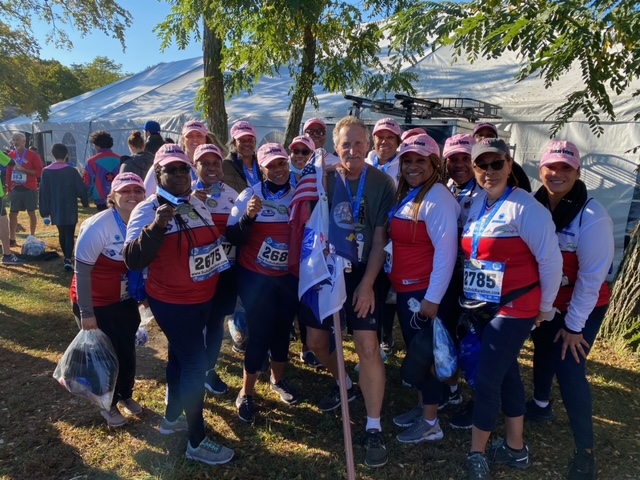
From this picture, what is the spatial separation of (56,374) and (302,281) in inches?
68.8

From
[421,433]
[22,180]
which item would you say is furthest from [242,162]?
[22,180]

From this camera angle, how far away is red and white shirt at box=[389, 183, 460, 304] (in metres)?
2.72

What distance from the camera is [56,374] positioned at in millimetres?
3051

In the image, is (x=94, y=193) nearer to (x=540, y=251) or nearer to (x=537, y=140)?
(x=540, y=251)

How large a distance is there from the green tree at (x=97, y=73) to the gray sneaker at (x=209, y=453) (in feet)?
172

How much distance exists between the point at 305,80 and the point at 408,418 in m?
4.92

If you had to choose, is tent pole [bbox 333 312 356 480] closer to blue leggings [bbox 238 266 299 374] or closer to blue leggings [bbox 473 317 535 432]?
blue leggings [bbox 238 266 299 374]

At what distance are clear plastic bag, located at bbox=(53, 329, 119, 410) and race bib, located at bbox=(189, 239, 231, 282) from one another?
813 mm

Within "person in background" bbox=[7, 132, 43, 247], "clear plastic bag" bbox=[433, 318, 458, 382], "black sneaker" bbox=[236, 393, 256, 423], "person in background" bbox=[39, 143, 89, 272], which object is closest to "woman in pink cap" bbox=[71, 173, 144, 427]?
"black sneaker" bbox=[236, 393, 256, 423]

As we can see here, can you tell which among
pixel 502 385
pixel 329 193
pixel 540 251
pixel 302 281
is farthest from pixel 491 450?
pixel 329 193

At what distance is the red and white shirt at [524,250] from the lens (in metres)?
2.43

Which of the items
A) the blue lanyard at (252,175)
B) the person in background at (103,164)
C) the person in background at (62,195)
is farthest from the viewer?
the person in background at (62,195)

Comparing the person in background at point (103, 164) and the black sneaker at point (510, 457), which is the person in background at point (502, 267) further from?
the person in background at point (103, 164)

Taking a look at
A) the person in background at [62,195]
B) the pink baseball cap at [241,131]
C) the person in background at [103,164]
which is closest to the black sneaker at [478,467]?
the pink baseball cap at [241,131]
